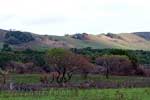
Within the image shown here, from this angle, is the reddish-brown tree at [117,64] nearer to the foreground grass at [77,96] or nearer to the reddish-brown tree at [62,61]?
the reddish-brown tree at [62,61]

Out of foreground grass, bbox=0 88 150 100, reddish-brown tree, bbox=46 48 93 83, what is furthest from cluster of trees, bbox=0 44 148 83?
foreground grass, bbox=0 88 150 100

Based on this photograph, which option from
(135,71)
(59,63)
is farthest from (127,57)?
(59,63)

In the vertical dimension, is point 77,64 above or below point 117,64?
above

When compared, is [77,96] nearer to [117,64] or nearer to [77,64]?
[77,64]

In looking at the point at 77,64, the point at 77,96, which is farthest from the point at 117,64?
the point at 77,96

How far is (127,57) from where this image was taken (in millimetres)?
127312

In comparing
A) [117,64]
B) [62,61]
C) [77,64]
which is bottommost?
[117,64]

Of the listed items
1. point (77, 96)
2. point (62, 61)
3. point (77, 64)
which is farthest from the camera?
point (77, 64)

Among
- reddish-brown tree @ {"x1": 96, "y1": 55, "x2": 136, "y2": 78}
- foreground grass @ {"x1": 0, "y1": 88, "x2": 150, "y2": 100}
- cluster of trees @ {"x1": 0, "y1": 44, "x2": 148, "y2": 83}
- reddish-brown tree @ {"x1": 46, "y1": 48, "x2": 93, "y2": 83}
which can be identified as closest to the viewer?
foreground grass @ {"x1": 0, "y1": 88, "x2": 150, "y2": 100}

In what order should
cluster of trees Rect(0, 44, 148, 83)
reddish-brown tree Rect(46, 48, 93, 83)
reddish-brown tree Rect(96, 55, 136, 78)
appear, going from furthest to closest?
reddish-brown tree Rect(96, 55, 136, 78) < cluster of trees Rect(0, 44, 148, 83) < reddish-brown tree Rect(46, 48, 93, 83)

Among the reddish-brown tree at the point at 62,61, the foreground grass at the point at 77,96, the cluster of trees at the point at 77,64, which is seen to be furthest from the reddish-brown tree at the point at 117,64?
A: the foreground grass at the point at 77,96

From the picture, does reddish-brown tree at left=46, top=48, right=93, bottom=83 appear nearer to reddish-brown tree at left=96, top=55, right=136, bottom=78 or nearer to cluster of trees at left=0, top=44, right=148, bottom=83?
cluster of trees at left=0, top=44, right=148, bottom=83

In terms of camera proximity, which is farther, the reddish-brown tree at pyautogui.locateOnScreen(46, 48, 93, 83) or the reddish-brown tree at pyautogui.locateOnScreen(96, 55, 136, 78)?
the reddish-brown tree at pyautogui.locateOnScreen(96, 55, 136, 78)

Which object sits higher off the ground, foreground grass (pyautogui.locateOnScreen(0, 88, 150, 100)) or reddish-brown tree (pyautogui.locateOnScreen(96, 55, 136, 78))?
foreground grass (pyautogui.locateOnScreen(0, 88, 150, 100))
